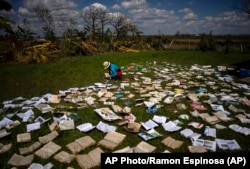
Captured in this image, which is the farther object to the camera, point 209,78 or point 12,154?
point 209,78

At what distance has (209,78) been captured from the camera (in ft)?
22.6

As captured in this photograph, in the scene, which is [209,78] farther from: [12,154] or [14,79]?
[14,79]

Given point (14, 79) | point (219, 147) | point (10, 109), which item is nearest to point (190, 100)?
point (219, 147)

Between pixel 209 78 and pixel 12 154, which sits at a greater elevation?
pixel 209 78

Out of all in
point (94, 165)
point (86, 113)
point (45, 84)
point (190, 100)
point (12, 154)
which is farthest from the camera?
point (45, 84)

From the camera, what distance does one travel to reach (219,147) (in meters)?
3.01

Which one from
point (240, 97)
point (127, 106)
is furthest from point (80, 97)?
point (240, 97)

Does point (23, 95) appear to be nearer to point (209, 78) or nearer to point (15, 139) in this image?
point (15, 139)

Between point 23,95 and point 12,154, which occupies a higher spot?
point 23,95

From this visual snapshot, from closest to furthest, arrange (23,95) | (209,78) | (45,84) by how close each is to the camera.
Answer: (23,95)
(45,84)
(209,78)

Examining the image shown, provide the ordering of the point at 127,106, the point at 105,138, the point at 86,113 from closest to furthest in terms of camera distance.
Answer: the point at 105,138
the point at 86,113
the point at 127,106

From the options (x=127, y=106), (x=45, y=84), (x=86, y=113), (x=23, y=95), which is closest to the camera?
(x=86, y=113)

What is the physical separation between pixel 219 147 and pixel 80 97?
10.9 ft

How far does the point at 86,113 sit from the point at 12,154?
61.1 inches
